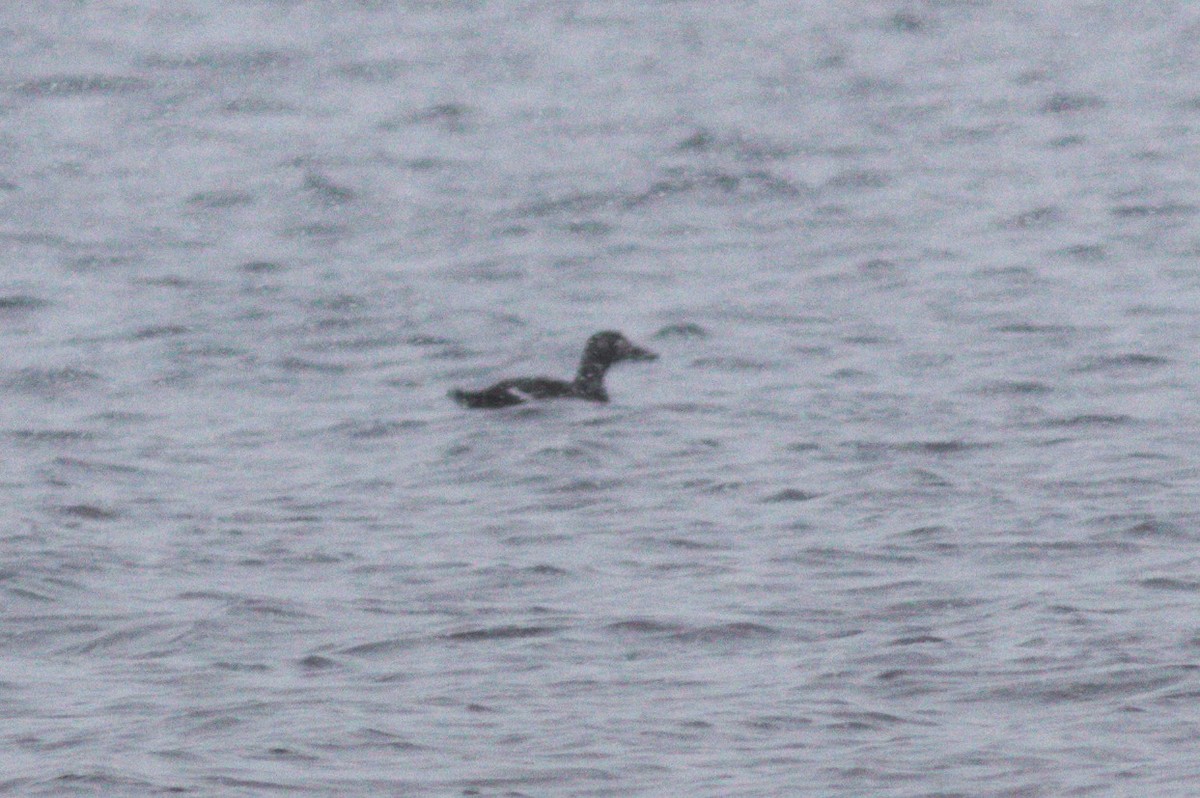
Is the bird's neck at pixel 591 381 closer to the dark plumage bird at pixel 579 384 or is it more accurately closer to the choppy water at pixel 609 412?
the dark plumage bird at pixel 579 384

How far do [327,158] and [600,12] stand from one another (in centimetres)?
1064

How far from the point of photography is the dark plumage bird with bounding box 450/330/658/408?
20.5 m

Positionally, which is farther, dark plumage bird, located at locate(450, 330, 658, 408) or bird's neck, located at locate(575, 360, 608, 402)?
bird's neck, located at locate(575, 360, 608, 402)

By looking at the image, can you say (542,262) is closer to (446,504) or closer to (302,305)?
(302,305)

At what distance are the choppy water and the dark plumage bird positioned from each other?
23 centimetres

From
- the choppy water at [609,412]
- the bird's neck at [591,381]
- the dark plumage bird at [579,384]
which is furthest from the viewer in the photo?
the bird's neck at [591,381]

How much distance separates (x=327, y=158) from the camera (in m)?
33.7

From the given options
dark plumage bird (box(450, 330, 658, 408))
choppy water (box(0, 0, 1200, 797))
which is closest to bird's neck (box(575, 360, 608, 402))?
dark plumage bird (box(450, 330, 658, 408))

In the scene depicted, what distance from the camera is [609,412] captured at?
20.5 metres

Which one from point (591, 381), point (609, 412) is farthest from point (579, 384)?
point (609, 412)

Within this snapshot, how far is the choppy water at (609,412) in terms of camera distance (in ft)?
38.5

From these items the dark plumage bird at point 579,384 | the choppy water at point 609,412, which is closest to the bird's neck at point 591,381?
the dark plumage bird at point 579,384

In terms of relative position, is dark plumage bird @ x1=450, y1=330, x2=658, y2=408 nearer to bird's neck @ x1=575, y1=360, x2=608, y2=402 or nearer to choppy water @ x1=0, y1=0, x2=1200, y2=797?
bird's neck @ x1=575, y1=360, x2=608, y2=402

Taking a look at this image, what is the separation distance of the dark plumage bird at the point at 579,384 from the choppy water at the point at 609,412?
23 cm
